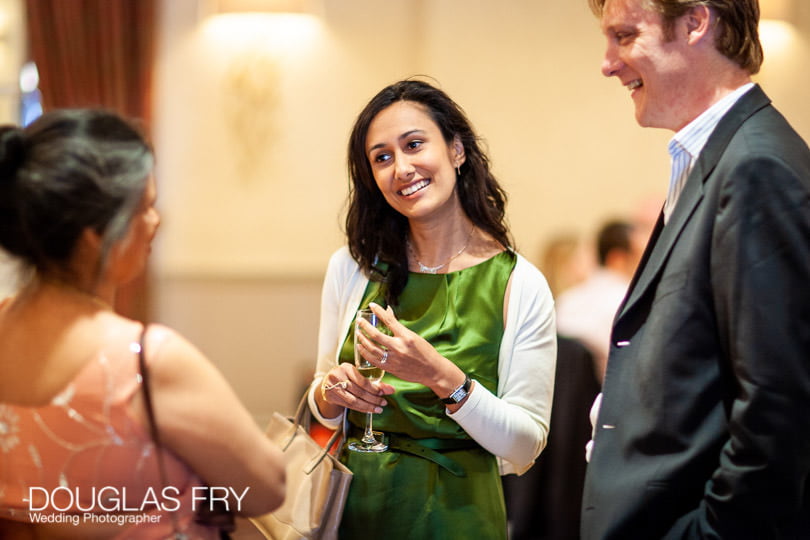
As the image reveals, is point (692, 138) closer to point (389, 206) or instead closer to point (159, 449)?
point (389, 206)

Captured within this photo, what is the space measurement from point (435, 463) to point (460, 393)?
0.23 m

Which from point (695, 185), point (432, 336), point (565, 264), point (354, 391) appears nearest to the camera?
point (695, 185)

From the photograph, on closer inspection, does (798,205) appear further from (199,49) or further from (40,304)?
(199,49)

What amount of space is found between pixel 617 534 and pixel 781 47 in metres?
5.81

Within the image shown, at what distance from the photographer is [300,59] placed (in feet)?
21.5

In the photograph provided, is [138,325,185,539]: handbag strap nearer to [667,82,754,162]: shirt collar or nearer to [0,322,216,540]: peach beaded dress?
[0,322,216,540]: peach beaded dress

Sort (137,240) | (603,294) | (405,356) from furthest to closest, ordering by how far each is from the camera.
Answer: (603,294) < (405,356) < (137,240)

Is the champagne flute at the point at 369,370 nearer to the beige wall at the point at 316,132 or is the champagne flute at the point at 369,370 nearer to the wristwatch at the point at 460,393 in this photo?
the wristwatch at the point at 460,393

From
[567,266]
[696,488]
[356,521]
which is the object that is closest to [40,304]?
[356,521]

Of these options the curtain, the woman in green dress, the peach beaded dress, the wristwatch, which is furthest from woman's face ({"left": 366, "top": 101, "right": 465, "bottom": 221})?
the curtain

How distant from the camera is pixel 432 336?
2191 mm

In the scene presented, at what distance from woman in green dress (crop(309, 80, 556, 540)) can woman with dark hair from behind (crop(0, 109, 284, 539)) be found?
24.2 inches

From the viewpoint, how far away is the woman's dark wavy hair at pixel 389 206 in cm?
233

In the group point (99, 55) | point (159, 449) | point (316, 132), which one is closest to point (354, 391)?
point (159, 449)
